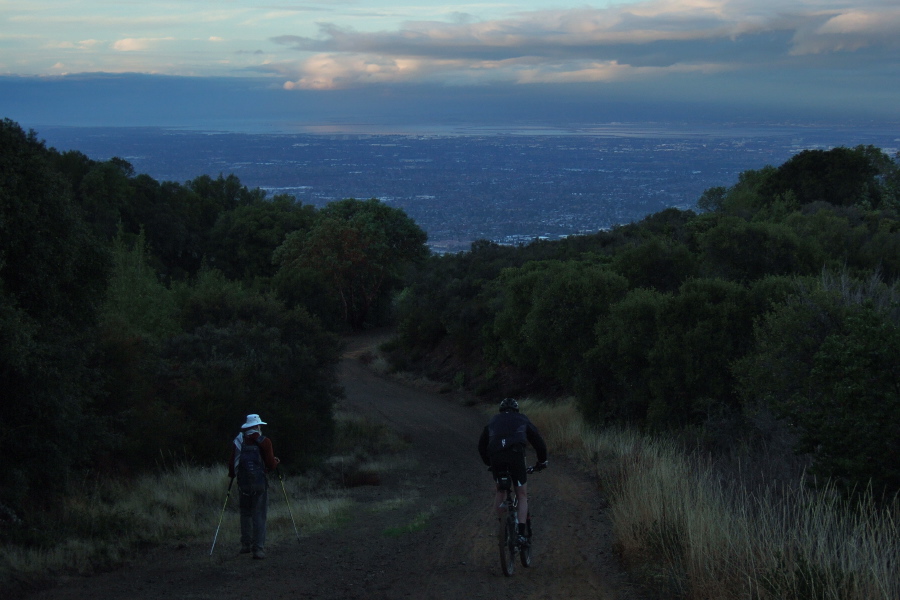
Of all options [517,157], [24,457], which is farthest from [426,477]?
[517,157]

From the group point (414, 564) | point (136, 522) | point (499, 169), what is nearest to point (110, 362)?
point (136, 522)

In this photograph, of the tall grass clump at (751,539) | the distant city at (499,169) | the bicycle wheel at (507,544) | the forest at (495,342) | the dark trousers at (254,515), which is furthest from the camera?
the distant city at (499,169)

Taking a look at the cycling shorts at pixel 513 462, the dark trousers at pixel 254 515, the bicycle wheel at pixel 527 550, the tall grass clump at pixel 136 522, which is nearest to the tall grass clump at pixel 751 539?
the bicycle wheel at pixel 527 550

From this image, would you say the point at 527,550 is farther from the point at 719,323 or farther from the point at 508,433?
the point at 719,323

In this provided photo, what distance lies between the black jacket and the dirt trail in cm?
124

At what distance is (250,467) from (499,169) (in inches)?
4949

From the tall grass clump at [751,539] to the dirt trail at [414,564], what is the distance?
1.64 feet

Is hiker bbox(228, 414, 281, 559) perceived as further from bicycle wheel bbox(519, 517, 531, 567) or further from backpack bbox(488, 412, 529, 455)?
bicycle wheel bbox(519, 517, 531, 567)

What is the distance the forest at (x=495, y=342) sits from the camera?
895 centimetres

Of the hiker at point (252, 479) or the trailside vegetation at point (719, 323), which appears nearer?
A: the trailside vegetation at point (719, 323)

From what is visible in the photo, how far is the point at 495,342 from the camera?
1245 inches

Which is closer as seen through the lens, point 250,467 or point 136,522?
point 250,467

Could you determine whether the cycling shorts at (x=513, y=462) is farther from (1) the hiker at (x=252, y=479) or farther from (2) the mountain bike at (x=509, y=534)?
(1) the hiker at (x=252, y=479)

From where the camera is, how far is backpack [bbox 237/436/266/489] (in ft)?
28.7
